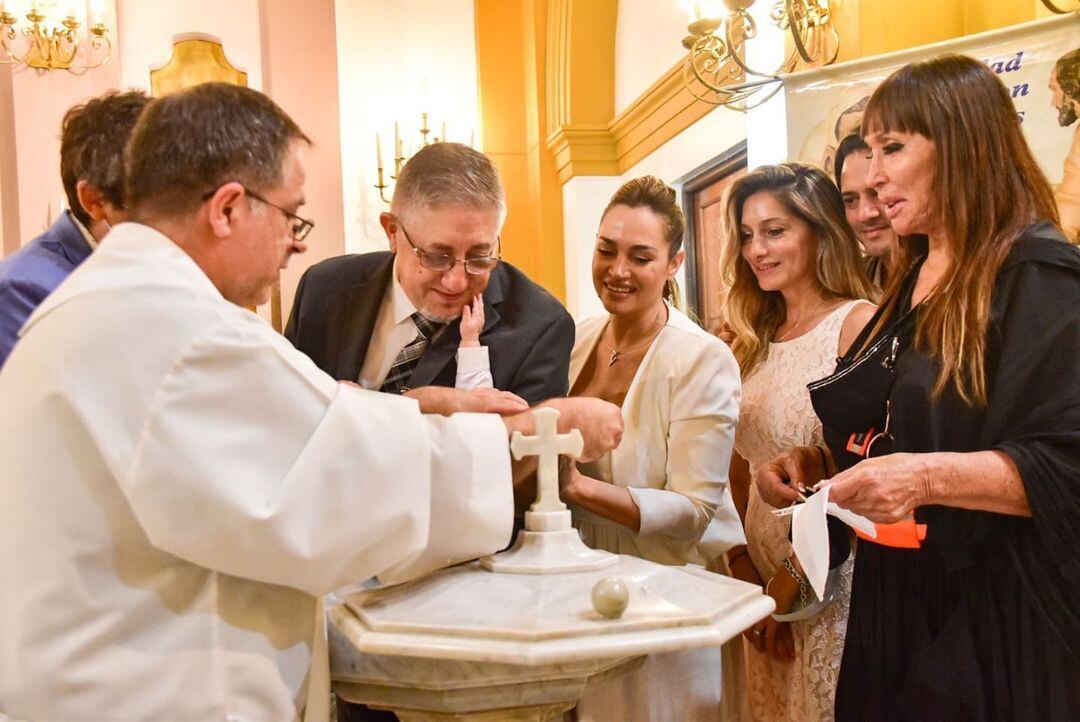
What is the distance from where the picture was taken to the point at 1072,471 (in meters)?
1.80

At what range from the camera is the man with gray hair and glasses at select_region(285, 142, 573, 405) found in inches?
90.2

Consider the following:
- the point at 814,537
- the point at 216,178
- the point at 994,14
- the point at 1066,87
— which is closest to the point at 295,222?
the point at 216,178

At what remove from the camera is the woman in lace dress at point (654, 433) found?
7.87 ft

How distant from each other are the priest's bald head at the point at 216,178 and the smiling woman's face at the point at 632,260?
1.33 m

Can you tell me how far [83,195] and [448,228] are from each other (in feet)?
2.53

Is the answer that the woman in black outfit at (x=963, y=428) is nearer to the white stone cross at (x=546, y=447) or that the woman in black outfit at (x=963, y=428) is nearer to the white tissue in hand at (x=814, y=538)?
the white tissue in hand at (x=814, y=538)

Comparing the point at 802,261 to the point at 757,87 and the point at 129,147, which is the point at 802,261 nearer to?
the point at 757,87

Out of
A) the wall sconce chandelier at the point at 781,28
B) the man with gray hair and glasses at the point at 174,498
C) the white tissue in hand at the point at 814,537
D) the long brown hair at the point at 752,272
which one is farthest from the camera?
the wall sconce chandelier at the point at 781,28

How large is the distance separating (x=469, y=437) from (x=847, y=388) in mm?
1024

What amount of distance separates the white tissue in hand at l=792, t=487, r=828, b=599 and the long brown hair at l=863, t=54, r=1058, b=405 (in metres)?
0.36

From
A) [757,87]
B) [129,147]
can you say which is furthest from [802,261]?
[129,147]

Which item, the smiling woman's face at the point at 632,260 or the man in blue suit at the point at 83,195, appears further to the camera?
the smiling woman's face at the point at 632,260

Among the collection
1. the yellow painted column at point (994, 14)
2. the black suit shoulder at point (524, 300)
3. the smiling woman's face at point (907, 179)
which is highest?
the yellow painted column at point (994, 14)

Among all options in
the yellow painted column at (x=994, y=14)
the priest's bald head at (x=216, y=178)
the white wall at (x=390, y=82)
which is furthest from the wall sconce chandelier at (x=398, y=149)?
the priest's bald head at (x=216, y=178)
